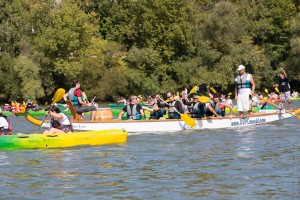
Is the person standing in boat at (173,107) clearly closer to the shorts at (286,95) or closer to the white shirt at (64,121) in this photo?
the white shirt at (64,121)

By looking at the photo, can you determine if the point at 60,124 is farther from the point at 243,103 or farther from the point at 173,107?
the point at 243,103

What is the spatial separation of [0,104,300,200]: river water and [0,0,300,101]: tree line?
37663 mm

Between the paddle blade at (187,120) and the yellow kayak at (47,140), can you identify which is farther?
the paddle blade at (187,120)

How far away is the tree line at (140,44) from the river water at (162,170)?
3766 centimetres

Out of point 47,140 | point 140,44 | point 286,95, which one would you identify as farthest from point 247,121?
point 140,44

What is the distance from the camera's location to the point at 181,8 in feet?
214

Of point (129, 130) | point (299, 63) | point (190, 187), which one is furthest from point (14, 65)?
point (190, 187)

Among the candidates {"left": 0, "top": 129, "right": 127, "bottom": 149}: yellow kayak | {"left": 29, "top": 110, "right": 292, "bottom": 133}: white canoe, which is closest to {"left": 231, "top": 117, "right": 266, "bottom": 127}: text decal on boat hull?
{"left": 29, "top": 110, "right": 292, "bottom": 133}: white canoe

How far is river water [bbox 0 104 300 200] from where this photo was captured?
13.4 meters

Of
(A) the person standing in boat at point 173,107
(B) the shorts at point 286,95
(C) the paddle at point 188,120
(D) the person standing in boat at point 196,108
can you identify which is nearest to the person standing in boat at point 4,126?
(C) the paddle at point 188,120

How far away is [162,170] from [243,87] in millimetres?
9768

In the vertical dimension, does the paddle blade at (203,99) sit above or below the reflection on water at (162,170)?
above

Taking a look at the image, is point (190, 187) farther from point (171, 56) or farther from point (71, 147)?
point (171, 56)

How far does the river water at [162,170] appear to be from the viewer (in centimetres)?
1338
